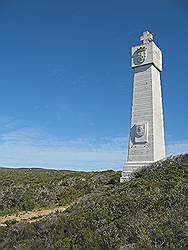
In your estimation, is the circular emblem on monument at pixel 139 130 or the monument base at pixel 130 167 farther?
the circular emblem on monument at pixel 139 130

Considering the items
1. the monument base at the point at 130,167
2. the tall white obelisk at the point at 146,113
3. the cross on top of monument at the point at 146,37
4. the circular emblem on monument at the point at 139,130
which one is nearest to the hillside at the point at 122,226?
the monument base at the point at 130,167

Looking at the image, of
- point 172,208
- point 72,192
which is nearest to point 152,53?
point 72,192

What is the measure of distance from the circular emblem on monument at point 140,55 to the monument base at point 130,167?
596 cm

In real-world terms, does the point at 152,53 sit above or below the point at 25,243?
above

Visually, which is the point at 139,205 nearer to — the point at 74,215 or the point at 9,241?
the point at 74,215

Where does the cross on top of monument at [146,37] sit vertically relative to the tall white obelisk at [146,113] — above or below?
above

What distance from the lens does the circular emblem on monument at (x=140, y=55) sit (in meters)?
19.7

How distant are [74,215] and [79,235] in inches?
75.0

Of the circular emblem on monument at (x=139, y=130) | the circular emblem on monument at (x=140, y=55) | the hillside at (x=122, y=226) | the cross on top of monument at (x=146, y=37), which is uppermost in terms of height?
the cross on top of monument at (x=146, y=37)

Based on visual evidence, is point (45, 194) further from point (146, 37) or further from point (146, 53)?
point (146, 37)

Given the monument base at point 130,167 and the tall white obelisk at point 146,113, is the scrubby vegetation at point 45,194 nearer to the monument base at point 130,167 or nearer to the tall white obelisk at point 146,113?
the monument base at point 130,167

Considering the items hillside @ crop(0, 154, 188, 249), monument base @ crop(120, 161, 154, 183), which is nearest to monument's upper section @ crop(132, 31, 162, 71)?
monument base @ crop(120, 161, 154, 183)

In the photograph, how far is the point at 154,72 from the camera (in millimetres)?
19422

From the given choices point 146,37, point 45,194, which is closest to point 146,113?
point 146,37
